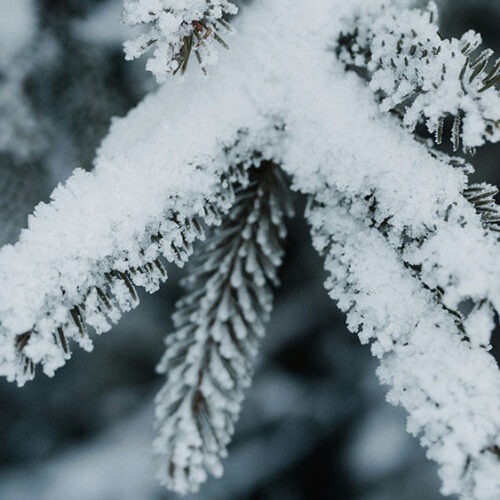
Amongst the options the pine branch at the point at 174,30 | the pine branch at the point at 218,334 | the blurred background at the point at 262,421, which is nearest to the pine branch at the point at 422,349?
the pine branch at the point at 218,334

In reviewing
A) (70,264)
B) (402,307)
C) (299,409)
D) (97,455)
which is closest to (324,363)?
(299,409)

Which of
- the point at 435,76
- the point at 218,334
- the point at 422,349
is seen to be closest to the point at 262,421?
the point at 218,334

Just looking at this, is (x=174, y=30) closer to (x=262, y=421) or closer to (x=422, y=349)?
(x=422, y=349)

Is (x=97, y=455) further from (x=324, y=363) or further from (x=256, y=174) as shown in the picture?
(x=256, y=174)

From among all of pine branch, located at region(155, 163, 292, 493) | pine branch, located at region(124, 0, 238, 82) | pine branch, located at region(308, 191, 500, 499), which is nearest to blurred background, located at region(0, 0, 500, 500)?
pine branch, located at region(155, 163, 292, 493)

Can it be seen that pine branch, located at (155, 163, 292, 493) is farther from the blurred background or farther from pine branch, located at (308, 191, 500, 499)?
the blurred background

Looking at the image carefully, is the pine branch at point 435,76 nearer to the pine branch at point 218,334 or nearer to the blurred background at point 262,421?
the pine branch at point 218,334
